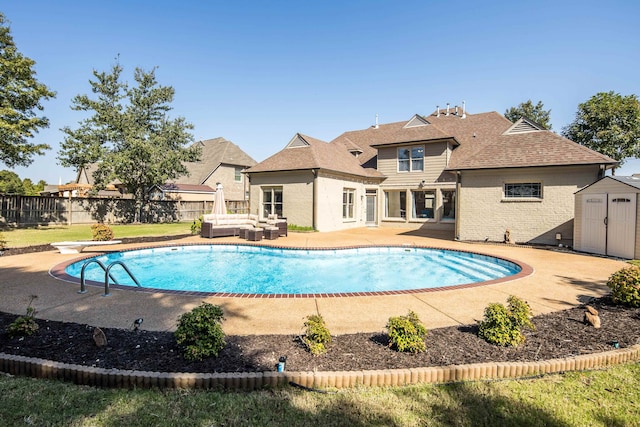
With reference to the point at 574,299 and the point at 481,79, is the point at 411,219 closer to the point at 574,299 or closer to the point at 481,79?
the point at 481,79

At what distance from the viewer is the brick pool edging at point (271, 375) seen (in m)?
3.30

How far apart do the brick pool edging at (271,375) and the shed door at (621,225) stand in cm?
1018

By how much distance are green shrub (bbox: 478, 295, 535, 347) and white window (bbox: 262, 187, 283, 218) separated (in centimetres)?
1628

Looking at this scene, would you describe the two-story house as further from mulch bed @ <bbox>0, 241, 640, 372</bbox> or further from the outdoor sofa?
mulch bed @ <bbox>0, 241, 640, 372</bbox>

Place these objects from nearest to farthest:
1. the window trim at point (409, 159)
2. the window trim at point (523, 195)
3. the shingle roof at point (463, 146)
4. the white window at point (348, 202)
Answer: the shingle roof at point (463, 146) → the window trim at point (523, 195) → the white window at point (348, 202) → the window trim at point (409, 159)

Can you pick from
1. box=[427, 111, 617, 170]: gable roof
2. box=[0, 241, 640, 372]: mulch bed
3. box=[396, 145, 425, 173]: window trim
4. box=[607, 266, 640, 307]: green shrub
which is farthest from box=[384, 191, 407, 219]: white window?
box=[0, 241, 640, 372]: mulch bed

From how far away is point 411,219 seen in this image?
21625mm

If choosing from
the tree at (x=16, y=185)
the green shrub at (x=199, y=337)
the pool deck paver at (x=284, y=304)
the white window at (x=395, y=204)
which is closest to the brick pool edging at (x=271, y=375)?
the green shrub at (x=199, y=337)

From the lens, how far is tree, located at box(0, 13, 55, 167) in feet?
57.8

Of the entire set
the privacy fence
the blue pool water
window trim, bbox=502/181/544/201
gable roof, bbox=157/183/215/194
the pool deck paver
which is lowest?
the blue pool water

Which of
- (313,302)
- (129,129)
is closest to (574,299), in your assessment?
(313,302)

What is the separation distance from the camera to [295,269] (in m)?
11.3

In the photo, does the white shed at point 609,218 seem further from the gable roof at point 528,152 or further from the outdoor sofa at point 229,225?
the outdoor sofa at point 229,225

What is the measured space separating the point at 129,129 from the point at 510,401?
2940 cm
